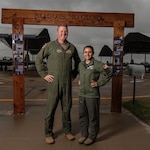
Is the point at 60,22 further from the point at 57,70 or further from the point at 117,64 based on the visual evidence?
the point at 57,70

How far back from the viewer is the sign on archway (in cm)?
831

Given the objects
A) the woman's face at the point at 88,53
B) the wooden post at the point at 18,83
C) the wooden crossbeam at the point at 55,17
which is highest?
the wooden crossbeam at the point at 55,17

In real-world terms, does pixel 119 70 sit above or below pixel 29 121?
above

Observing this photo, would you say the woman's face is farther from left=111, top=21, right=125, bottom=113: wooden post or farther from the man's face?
left=111, top=21, right=125, bottom=113: wooden post

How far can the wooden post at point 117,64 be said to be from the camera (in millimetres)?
8578

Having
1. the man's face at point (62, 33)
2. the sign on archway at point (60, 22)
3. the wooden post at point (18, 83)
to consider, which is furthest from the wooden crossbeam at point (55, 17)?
the man's face at point (62, 33)

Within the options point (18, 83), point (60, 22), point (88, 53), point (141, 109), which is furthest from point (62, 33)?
point (141, 109)

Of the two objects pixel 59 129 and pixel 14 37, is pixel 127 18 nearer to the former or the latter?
pixel 14 37

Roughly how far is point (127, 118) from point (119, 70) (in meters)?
1.33

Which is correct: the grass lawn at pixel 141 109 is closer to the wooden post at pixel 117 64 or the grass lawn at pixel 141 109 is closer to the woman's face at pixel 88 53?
the wooden post at pixel 117 64

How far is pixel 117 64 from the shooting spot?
344 inches

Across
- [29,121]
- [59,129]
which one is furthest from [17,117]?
[59,129]

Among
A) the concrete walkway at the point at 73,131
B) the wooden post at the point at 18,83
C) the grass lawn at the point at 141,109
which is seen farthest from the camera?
the wooden post at the point at 18,83

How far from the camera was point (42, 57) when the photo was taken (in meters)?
5.74
